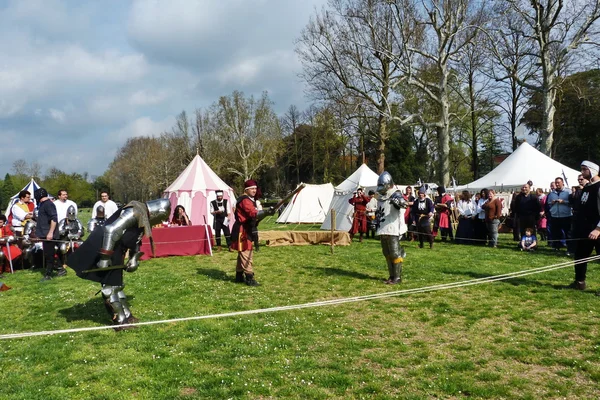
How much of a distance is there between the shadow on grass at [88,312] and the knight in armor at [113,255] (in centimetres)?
48

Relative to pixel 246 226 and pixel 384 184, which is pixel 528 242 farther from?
pixel 246 226

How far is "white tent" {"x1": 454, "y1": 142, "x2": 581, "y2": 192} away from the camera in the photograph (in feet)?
55.0

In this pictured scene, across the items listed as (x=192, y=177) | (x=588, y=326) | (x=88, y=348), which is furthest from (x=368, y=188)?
(x=88, y=348)

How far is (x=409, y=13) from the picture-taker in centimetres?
2103

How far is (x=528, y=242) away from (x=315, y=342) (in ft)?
28.9

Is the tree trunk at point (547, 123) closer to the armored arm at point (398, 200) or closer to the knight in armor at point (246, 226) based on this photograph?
the armored arm at point (398, 200)

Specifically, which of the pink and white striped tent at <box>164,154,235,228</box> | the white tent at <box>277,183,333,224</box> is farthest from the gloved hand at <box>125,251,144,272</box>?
the white tent at <box>277,183,333,224</box>

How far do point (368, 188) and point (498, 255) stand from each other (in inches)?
312

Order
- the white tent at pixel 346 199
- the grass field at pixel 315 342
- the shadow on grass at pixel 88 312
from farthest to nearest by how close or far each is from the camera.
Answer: the white tent at pixel 346 199 → the shadow on grass at pixel 88 312 → the grass field at pixel 315 342

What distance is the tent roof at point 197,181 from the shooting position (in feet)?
57.0

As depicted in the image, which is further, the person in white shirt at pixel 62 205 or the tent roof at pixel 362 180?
the tent roof at pixel 362 180

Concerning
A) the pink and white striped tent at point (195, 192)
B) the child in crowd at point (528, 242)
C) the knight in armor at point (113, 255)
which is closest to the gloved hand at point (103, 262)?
the knight in armor at point (113, 255)

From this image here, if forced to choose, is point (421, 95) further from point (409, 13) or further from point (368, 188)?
point (368, 188)

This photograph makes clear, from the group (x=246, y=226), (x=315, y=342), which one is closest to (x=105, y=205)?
(x=246, y=226)
